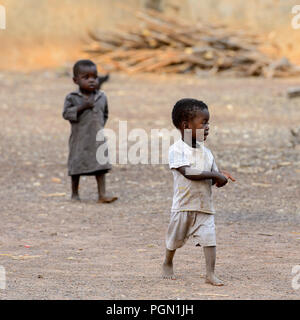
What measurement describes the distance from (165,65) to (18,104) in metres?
6.90

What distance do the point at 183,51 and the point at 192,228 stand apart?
17.0m

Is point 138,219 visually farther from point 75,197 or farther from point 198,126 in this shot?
point 198,126

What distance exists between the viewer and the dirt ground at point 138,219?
4.59 m

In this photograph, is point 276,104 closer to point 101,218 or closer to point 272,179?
point 272,179

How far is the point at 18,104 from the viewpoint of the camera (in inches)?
603

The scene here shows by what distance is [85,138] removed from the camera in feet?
24.2

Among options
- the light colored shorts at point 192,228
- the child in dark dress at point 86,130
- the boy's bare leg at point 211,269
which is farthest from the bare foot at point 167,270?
the child in dark dress at point 86,130

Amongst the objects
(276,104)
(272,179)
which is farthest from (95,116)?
(276,104)

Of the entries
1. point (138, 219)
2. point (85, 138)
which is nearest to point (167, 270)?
point (138, 219)

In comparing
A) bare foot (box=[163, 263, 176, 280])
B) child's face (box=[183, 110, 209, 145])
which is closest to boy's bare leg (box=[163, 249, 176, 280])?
bare foot (box=[163, 263, 176, 280])

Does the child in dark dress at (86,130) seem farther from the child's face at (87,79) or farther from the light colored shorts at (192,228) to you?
the light colored shorts at (192,228)

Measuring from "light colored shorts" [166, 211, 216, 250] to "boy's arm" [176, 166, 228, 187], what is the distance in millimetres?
219

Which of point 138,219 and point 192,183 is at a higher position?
point 192,183

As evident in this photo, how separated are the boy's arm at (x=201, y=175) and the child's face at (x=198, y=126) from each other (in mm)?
194
